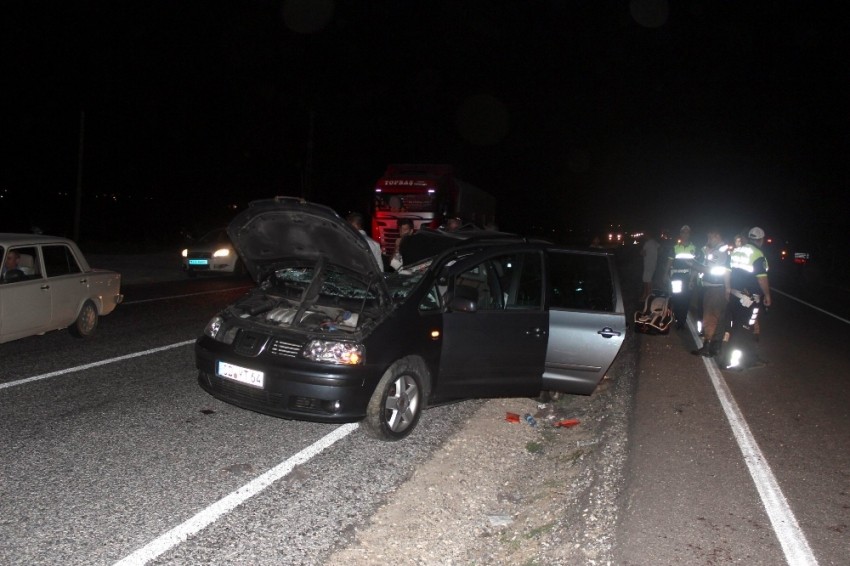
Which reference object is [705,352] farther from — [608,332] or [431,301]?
[431,301]

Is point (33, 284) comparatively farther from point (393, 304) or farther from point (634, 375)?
point (634, 375)

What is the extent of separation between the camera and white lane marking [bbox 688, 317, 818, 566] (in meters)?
3.86

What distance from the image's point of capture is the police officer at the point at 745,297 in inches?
346

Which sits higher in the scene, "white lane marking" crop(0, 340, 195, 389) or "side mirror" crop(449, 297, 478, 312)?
"side mirror" crop(449, 297, 478, 312)

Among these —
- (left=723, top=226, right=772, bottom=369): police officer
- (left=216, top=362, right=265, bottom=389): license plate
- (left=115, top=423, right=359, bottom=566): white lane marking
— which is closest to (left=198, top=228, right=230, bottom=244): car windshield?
(left=723, top=226, right=772, bottom=369): police officer

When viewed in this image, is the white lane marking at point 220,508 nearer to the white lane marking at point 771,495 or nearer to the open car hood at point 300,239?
the open car hood at point 300,239

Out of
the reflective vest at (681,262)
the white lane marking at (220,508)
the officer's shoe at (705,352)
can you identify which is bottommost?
the white lane marking at (220,508)

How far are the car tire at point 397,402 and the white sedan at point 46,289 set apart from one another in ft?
15.8

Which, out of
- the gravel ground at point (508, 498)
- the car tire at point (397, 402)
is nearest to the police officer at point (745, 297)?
the gravel ground at point (508, 498)

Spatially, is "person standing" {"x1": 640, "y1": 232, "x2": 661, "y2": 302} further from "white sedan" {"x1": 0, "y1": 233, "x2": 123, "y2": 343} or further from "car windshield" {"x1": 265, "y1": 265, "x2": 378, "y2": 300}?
"white sedan" {"x1": 0, "y1": 233, "x2": 123, "y2": 343}

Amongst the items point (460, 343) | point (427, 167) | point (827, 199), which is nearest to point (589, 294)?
point (460, 343)

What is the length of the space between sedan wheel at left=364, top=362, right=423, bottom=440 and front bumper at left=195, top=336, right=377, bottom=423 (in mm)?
106

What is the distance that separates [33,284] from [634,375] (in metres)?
7.33

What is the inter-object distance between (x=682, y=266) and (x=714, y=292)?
1.54 metres
